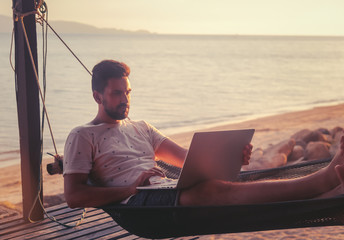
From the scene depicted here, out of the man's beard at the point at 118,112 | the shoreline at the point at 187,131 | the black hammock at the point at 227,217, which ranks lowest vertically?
the shoreline at the point at 187,131

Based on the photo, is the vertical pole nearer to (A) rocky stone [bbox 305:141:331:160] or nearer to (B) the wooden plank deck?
(B) the wooden plank deck

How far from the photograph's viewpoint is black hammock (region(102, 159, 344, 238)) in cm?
181

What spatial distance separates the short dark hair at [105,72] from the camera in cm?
219

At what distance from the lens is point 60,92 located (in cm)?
1622

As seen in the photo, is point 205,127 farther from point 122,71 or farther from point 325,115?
point 122,71

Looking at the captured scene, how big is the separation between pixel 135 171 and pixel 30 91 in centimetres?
107

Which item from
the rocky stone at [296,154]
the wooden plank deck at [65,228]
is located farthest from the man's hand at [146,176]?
the rocky stone at [296,154]

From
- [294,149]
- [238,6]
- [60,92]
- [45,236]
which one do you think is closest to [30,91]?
[45,236]

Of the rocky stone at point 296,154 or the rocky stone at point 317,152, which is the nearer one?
the rocky stone at point 317,152

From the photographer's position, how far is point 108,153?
7.06ft

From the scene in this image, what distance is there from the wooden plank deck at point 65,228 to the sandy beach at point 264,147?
230 mm

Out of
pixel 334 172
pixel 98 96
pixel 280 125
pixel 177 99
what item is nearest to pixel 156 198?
pixel 98 96

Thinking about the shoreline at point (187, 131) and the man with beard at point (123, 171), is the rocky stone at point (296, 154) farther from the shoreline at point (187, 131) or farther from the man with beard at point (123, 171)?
the man with beard at point (123, 171)

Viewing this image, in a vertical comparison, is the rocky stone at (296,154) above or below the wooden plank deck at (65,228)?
below
